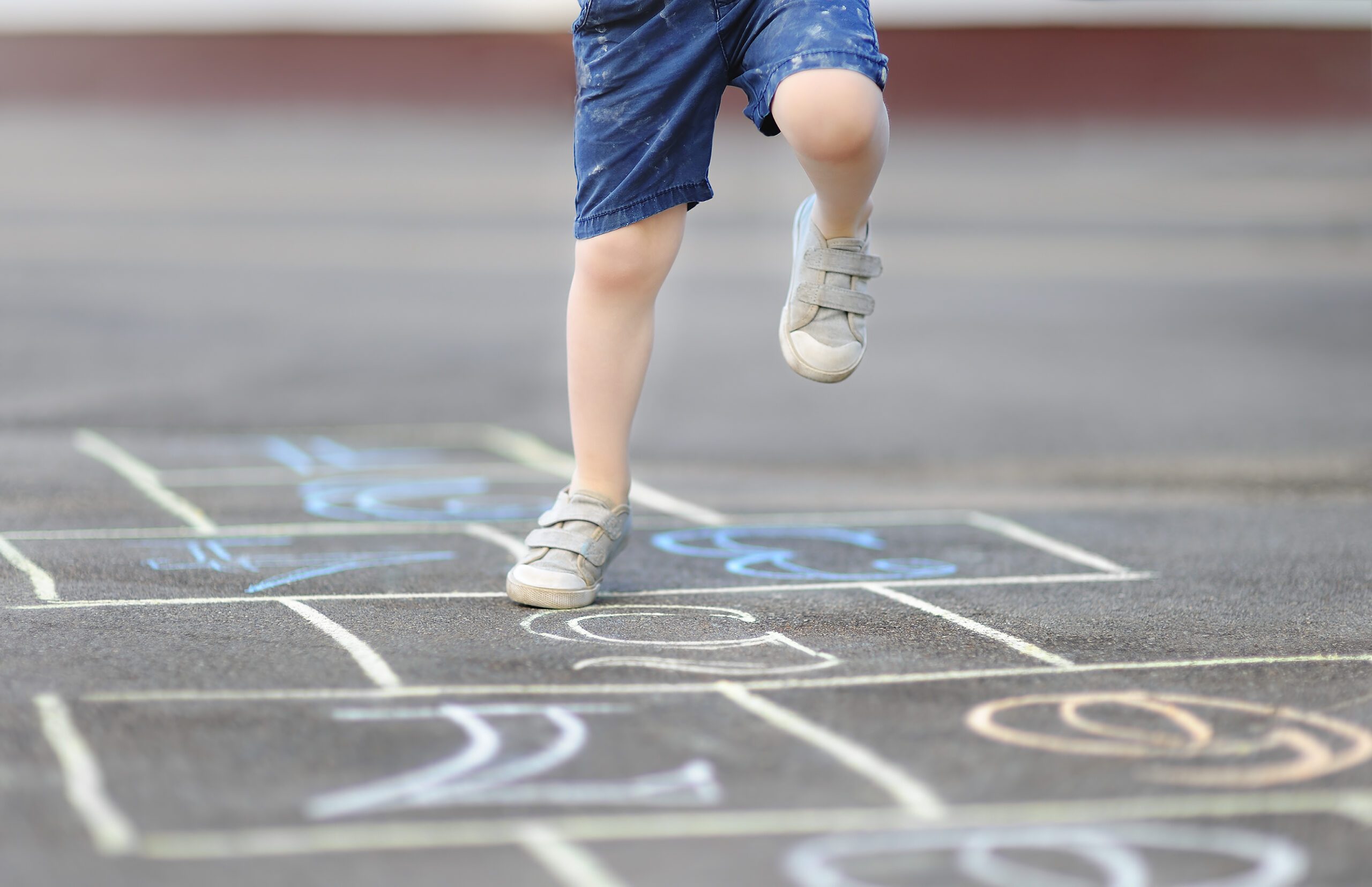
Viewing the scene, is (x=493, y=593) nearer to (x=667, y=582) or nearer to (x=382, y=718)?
(x=667, y=582)

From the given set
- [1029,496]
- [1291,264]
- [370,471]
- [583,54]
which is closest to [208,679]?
[583,54]

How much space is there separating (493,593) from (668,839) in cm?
104

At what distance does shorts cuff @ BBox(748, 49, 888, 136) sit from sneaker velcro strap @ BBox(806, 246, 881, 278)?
0.79 ft

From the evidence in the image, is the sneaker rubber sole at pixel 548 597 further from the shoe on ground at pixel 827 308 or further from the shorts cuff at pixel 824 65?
the shorts cuff at pixel 824 65

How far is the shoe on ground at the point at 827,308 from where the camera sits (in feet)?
7.91

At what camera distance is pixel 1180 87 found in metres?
14.7

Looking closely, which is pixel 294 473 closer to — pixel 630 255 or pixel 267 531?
pixel 267 531

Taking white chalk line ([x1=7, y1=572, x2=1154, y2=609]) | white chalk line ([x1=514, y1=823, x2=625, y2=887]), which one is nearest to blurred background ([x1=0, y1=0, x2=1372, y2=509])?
white chalk line ([x1=7, y1=572, x2=1154, y2=609])

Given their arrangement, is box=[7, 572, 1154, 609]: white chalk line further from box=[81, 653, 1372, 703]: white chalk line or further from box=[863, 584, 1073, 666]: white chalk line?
box=[81, 653, 1372, 703]: white chalk line

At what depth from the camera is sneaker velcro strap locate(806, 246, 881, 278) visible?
2463 millimetres

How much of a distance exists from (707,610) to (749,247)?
8.93m

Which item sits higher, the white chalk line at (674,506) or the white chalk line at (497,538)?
the white chalk line at (674,506)

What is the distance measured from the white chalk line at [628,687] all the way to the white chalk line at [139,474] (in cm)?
114

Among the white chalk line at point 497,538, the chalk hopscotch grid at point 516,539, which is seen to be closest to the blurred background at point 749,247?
the chalk hopscotch grid at point 516,539
